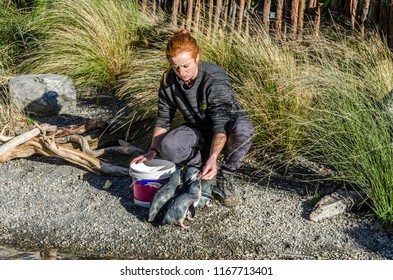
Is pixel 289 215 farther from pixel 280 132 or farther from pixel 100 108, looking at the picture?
pixel 100 108

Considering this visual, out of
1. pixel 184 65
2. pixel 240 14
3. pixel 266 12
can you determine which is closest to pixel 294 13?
pixel 266 12

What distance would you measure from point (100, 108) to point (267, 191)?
2.33 meters

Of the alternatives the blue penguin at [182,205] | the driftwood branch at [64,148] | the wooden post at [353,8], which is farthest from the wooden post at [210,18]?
the blue penguin at [182,205]

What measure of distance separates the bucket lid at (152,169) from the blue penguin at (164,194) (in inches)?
4.3

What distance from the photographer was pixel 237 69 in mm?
6480

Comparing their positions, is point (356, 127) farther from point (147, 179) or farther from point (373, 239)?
point (147, 179)

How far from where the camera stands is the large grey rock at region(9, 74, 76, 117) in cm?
725

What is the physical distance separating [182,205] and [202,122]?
30.7 inches

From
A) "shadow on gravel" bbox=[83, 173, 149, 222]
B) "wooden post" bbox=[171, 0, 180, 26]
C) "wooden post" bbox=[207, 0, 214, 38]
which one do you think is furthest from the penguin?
"wooden post" bbox=[171, 0, 180, 26]

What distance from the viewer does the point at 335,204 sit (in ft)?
16.8

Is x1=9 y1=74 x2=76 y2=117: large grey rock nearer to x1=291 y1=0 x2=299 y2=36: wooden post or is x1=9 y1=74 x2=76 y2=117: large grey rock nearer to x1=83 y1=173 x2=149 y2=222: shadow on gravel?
x1=83 y1=173 x2=149 y2=222: shadow on gravel

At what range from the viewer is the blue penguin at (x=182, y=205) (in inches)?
195

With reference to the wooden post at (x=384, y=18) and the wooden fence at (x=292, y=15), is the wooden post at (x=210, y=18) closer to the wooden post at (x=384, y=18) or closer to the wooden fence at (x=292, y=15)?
the wooden fence at (x=292, y=15)

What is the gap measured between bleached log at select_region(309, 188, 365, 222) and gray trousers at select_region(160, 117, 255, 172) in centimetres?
67
